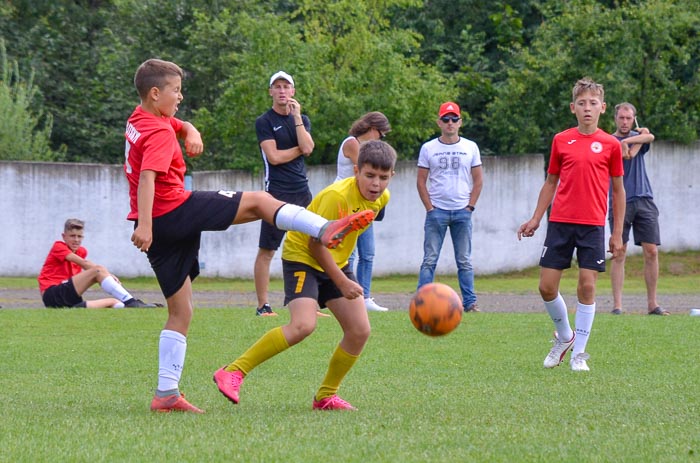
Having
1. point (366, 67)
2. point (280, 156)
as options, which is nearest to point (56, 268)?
point (280, 156)

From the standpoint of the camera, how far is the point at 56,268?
14188mm

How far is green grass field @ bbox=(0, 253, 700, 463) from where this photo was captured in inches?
204

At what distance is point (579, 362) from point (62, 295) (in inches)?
294

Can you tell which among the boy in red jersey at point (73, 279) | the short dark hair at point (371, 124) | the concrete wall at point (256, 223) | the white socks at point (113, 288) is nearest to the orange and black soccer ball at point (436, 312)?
the short dark hair at point (371, 124)

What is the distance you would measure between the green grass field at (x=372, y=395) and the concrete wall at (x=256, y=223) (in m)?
8.13

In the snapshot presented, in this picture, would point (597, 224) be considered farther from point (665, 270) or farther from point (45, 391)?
point (665, 270)

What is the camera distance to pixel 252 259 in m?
20.7

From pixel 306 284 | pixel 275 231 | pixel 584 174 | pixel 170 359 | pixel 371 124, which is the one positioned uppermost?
pixel 371 124

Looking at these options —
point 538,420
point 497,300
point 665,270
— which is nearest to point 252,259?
point 497,300

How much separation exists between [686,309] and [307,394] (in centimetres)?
819

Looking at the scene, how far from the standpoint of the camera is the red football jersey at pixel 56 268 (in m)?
14.1

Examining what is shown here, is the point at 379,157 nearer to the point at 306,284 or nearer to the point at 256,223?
the point at 306,284

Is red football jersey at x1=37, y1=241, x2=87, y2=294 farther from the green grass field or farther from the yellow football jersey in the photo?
the yellow football jersey

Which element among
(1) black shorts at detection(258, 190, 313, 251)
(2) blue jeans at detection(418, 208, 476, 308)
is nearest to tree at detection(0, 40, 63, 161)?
(1) black shorts at detection(258, 190, 313, 251)
